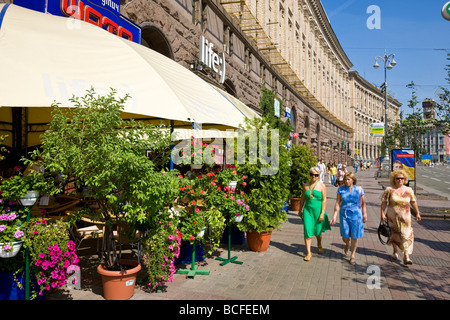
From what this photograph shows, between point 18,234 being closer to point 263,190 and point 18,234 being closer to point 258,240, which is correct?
point 263,190

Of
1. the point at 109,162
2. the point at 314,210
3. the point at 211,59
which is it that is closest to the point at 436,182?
the point at 211,59

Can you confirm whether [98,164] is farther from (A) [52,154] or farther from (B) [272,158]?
(B) [272,158]

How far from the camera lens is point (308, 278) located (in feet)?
17.6

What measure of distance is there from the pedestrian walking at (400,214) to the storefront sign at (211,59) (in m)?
9.14

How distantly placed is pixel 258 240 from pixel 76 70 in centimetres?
467

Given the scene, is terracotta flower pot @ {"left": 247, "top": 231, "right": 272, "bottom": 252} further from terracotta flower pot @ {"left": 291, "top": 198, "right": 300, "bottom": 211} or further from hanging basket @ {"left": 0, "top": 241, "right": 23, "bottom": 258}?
terracotta flower pot @ {"left": 291, "top": 198, "right": 300, "bottom": 211}

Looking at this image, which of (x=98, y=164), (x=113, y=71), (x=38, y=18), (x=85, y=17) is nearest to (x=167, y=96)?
(x=113, y=71)

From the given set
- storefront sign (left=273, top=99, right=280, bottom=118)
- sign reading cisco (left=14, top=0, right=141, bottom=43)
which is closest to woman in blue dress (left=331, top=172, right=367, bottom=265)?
sign reading cisco (left=14, top=0, right=141, bottom=43)

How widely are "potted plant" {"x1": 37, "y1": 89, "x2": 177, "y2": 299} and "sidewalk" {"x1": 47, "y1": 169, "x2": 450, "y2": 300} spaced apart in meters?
0.98

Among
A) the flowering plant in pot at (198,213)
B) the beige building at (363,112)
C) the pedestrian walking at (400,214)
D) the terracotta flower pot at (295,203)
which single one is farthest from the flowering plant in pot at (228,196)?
the beige building at (363,112)

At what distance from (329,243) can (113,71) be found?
6.04 metres

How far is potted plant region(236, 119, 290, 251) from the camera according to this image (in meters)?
6.63

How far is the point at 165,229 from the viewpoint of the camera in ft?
15.3
